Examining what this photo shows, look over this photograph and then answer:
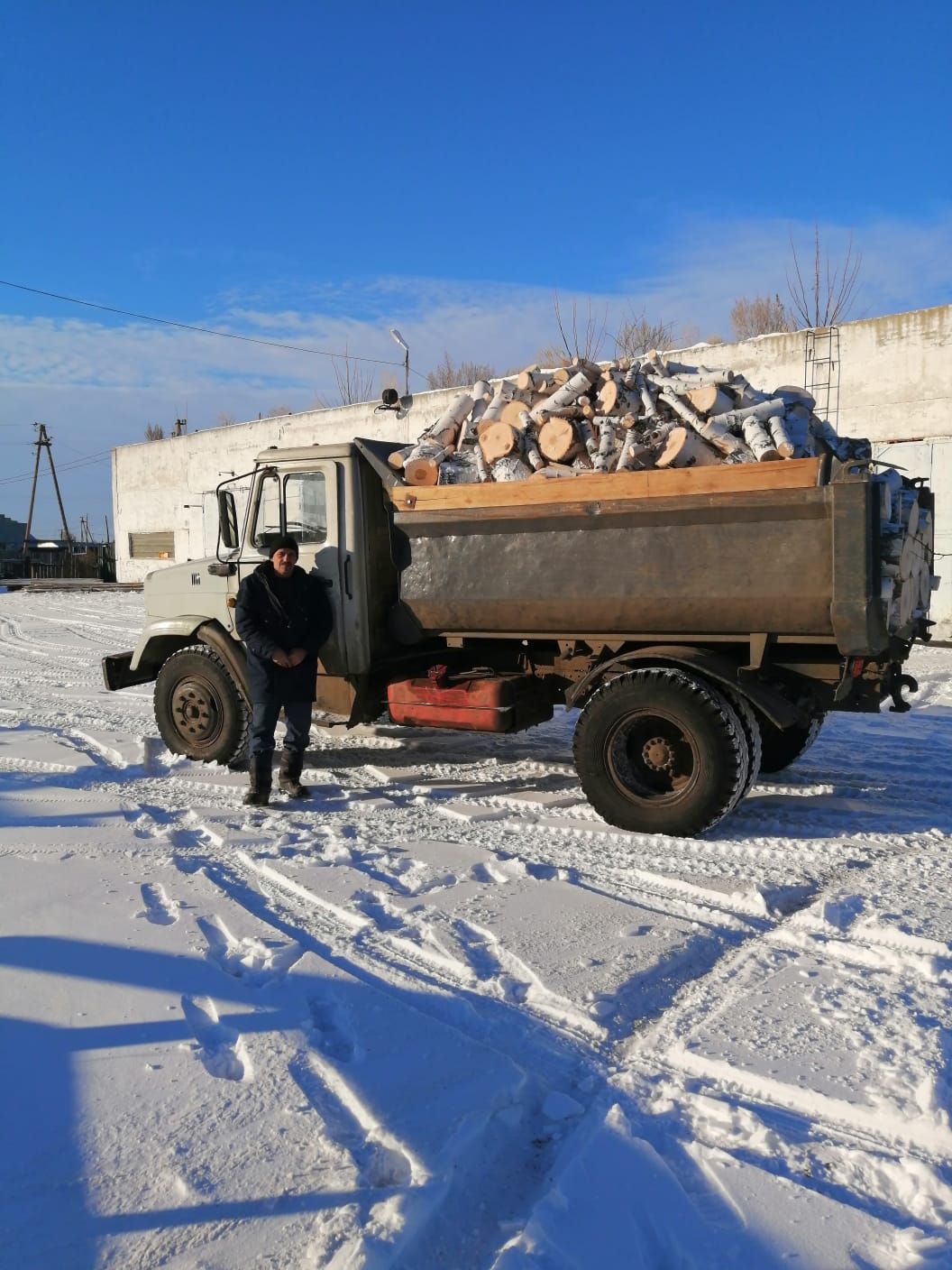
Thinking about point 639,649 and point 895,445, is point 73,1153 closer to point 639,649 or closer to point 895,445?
point 639,649

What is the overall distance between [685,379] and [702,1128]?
4.67 meters

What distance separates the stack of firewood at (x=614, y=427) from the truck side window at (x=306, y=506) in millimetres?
626

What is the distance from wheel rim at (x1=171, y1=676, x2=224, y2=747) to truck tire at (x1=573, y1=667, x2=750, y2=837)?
3.01 meters

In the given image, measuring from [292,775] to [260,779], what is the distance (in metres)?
0.33

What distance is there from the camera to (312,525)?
680 centimetres

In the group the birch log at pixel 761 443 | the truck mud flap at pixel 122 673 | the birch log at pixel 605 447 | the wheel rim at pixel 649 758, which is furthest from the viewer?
the truck mud flap at pixel 122 673

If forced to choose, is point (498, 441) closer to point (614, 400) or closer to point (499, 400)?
point (499, 400)

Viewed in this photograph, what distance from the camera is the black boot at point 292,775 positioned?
6371mm

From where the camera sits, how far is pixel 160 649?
7.80 metres

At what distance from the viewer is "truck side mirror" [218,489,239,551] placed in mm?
7109

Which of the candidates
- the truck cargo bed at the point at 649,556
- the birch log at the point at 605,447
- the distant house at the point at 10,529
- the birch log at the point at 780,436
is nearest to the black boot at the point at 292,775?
the truck cargo bed at the point at 649,556

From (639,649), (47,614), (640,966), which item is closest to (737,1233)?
(640,966)

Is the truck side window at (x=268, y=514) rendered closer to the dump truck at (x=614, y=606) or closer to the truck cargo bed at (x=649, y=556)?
the dump truck at (x=614, y=606)

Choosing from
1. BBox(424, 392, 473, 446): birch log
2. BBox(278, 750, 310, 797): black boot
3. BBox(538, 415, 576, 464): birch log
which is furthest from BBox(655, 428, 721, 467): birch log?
BBox(278, 750, 310, 797): black boot
